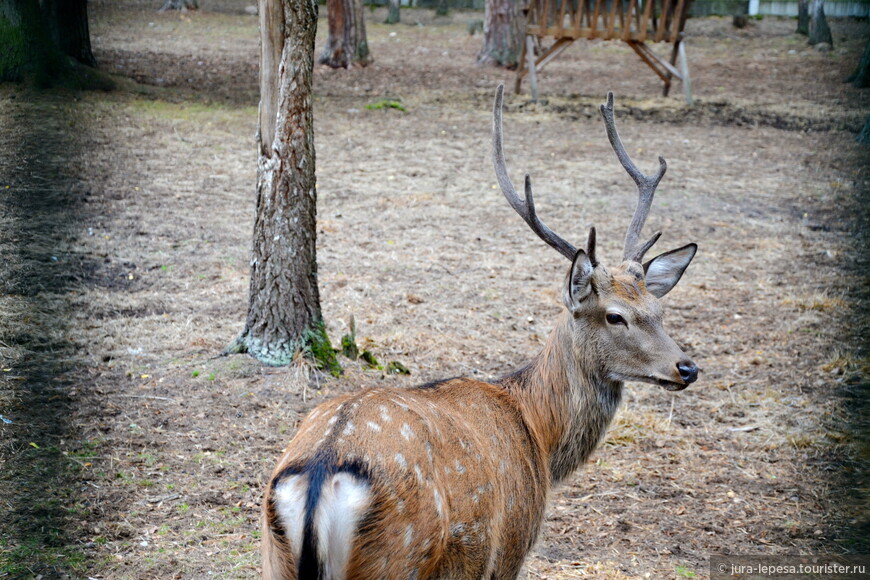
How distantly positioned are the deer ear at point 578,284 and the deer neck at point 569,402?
14cm

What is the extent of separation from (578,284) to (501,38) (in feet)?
50.3

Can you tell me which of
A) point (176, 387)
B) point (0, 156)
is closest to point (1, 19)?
point (0, 156)

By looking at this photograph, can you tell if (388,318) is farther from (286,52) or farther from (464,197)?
(464,197)

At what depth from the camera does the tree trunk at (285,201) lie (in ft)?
16.0

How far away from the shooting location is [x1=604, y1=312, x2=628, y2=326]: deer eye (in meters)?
3.69

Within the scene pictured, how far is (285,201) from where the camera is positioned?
16.3 ft

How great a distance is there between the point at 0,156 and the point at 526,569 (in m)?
2.98

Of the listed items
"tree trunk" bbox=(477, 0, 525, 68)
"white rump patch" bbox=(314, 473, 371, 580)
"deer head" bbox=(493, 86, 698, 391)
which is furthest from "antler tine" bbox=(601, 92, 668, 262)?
"tree trunk" bbox=(477, 0, 525, 68)

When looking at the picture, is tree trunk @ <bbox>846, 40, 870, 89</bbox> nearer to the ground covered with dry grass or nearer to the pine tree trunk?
the ground covered with dry grass

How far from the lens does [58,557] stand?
3.52 m

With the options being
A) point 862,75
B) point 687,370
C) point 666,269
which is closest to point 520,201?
point 666,269

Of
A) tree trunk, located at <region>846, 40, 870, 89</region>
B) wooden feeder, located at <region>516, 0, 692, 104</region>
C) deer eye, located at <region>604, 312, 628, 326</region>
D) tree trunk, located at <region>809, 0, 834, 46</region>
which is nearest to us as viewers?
deer eye, located at <region>604, 312, 628, 326</region>

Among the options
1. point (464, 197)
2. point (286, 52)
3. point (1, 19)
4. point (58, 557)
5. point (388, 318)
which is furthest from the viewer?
point (464, 197)

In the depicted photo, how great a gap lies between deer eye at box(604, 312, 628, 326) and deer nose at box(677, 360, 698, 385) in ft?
0.97
